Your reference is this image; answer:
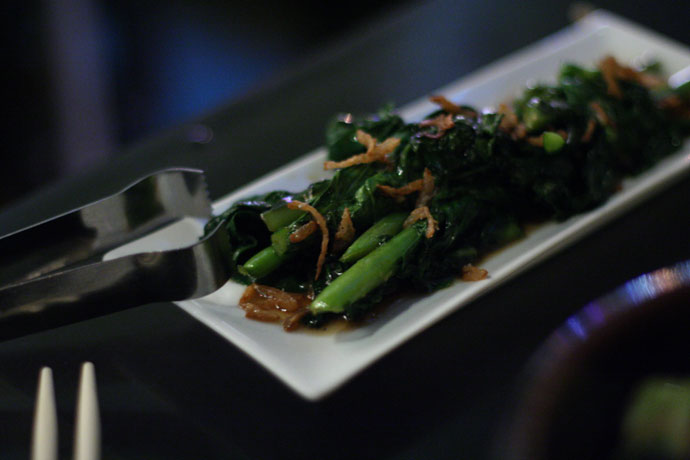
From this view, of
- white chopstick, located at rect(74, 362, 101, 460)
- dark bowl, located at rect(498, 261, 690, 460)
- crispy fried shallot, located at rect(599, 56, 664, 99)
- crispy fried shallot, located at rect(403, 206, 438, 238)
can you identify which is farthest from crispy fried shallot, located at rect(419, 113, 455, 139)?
white chopstick, located at rect(74, 362, 101, 460)

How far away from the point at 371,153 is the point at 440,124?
32 centimetres

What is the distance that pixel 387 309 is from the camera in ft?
8.47

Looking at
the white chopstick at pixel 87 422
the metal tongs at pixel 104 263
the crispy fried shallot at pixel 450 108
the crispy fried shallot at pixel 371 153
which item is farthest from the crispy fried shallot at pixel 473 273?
the white chopstick at pixel 87 422

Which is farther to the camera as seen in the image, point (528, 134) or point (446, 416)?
point (528, 134)

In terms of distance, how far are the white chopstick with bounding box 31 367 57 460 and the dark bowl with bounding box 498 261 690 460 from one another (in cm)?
140

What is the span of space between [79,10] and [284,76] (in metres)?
2.88

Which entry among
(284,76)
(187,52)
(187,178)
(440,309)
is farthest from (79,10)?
(440,309)

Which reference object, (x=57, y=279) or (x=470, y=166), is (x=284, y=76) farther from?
(x=57, y=279)

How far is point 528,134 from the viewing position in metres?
2.98

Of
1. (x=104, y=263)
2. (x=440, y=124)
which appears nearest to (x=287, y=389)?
(x=104, y=263)

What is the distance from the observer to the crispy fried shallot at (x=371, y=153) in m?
2.76

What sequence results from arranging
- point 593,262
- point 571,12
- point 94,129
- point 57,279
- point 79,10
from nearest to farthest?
point 57,279 < point 593,262 < point 571,12 < point 94,129 < point 79,10

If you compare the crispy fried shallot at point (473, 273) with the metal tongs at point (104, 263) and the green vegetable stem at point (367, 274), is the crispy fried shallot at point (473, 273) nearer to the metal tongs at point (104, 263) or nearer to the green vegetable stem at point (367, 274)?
the green vegetable stem at point (367, 274)

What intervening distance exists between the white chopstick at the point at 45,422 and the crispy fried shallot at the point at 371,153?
52.4 inches
